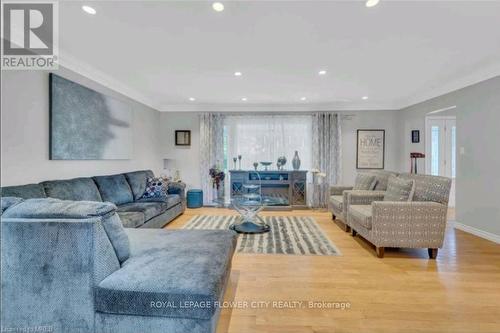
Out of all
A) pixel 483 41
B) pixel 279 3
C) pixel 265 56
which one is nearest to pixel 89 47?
pixel 265 56

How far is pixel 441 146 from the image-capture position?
5.54 meters

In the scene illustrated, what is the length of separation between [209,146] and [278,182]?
1.86m

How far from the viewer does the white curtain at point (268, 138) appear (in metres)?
6.16

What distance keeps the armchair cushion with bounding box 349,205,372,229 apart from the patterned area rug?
1.57 feet

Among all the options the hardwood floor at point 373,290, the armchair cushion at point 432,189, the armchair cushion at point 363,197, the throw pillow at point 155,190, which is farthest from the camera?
the throw pillow at point 155,190

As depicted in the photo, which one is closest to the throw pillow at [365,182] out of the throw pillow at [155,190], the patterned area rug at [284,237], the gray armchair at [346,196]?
the gray armchair at [346,196]

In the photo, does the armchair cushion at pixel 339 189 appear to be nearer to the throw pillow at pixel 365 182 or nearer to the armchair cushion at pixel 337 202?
the armchair cushion at pixel 337 202

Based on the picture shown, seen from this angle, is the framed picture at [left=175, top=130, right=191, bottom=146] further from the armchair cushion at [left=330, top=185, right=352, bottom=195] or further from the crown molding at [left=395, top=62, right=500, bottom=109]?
the crown molding at [left=395, top=62, right=500, bottom=109]

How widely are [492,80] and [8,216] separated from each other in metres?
5.46

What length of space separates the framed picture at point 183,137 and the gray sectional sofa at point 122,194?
1.46m

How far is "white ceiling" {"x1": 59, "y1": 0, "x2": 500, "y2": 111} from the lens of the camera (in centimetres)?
223

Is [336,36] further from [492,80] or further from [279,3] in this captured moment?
[492,80]

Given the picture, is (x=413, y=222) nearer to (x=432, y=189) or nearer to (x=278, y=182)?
(x=432, y=189)

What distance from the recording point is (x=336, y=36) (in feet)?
8.81
